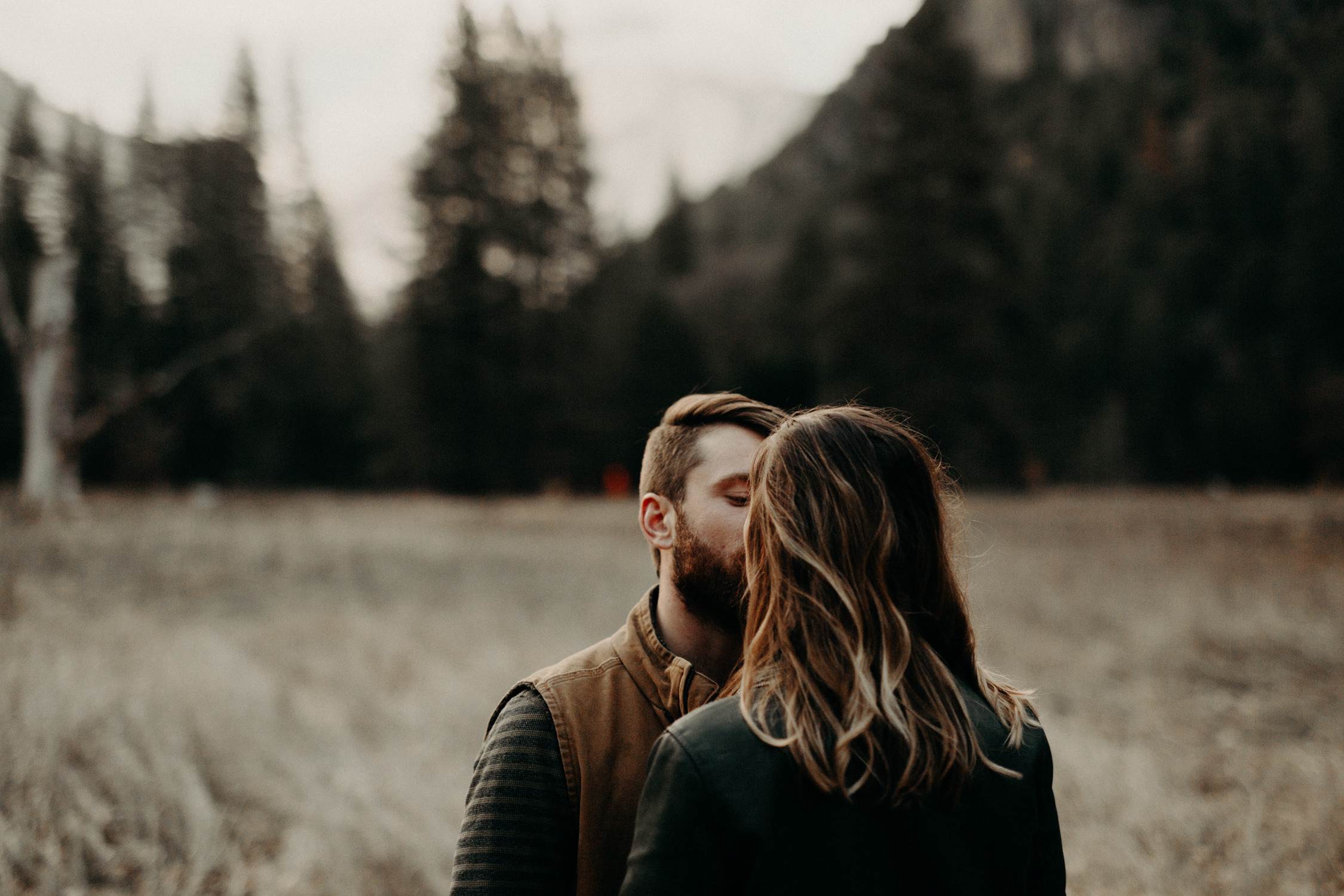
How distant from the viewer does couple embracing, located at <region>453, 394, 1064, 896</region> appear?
132 centimetres

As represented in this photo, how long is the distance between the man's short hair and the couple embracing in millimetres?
165

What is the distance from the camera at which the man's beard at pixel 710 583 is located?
6.27 feet

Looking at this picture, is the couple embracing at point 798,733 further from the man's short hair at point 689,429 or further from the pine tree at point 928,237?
the pine tree at point 928,237

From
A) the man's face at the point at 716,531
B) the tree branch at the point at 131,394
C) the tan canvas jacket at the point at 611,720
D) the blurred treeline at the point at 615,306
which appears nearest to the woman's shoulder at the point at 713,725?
the tan canvas jacket at the point at 611,720

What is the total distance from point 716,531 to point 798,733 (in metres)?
0.67

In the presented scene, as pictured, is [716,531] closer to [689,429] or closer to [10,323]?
[689,429]

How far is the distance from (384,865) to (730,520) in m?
3.60

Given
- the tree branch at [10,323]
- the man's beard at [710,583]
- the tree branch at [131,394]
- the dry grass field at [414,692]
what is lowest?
the dry grass field at [414,692]

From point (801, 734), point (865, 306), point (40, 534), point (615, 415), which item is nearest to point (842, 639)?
point (801, 734)

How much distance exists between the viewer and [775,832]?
131 centimetres

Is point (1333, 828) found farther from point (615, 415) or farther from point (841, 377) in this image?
point (615, 415)

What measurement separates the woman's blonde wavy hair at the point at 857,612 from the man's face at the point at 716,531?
289 mm

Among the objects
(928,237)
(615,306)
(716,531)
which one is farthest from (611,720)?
(615,306)

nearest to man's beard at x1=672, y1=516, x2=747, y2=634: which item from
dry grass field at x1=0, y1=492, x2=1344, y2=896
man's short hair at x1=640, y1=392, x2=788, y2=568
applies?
man's short hair at x1=640, y1=392, x2=788, y2=568
